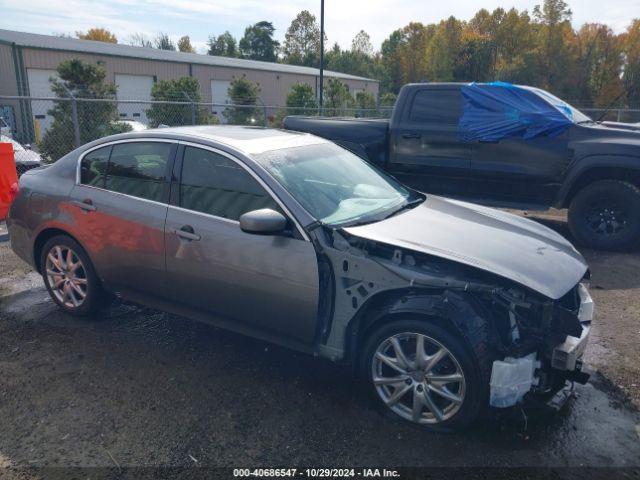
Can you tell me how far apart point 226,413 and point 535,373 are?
186 centimetres

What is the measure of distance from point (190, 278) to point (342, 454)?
162 cm

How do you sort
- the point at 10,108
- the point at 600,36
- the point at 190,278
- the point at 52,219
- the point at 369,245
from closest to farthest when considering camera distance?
1. the point at 369,245
2. the point at 190,278
3. the point at 52,219
4. the point at 10,108
5. the point at 600,36

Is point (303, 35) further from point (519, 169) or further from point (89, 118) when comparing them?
point (519, 169)

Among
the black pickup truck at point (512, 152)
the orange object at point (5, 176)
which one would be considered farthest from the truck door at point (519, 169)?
the orange object at point (5, 176)

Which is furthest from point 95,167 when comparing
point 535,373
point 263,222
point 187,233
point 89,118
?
point 89,118

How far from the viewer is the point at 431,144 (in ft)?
24.4

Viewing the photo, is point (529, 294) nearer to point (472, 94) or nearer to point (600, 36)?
point (472, 94)

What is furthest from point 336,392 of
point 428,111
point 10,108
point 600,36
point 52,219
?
point 600,36

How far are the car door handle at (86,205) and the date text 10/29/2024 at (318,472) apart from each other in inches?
98.0

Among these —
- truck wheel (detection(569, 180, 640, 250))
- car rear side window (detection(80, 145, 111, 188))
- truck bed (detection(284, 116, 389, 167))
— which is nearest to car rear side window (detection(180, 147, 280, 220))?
car rear side window (detection(80, 145, 111, 188))

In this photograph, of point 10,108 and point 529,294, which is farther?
point 10,108

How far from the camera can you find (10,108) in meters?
21.4

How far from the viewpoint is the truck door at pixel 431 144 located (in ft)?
24.1

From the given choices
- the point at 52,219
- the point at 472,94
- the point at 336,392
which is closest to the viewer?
the point at 336,392
